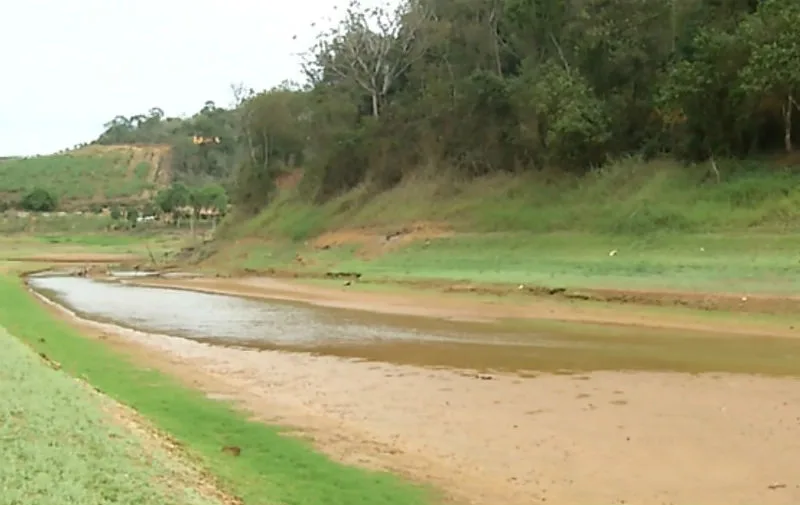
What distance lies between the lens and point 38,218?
357ft

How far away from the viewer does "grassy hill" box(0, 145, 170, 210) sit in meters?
134

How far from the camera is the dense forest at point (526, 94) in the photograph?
3614 cm

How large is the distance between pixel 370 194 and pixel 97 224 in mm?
59278

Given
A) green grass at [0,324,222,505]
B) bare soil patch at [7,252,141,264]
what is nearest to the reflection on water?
green grass at [0,324,222,505]

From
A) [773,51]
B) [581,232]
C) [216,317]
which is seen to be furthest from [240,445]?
[581,232]

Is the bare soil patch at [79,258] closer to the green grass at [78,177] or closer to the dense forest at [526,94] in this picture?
the dense forest at [526,94]

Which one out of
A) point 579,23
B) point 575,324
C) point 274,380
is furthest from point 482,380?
point 579,23

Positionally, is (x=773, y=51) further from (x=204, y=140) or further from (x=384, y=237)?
(x=204, y=140)

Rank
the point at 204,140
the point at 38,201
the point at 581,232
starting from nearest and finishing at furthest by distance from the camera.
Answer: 1. the point at 581,232
2. the point at 38,201
3. the point at 204,140

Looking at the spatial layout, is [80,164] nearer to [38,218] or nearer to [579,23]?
[38,218]

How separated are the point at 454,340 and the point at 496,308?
6.17m

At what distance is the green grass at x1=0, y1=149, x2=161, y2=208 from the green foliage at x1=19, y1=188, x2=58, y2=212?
5.85m

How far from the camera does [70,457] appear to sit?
8320 millimetres

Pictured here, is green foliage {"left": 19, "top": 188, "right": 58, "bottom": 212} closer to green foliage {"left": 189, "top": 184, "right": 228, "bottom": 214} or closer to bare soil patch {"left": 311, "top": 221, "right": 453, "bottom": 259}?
green foliage {"left": 189, "top": 184, "right": 228, "bottom": 214}
